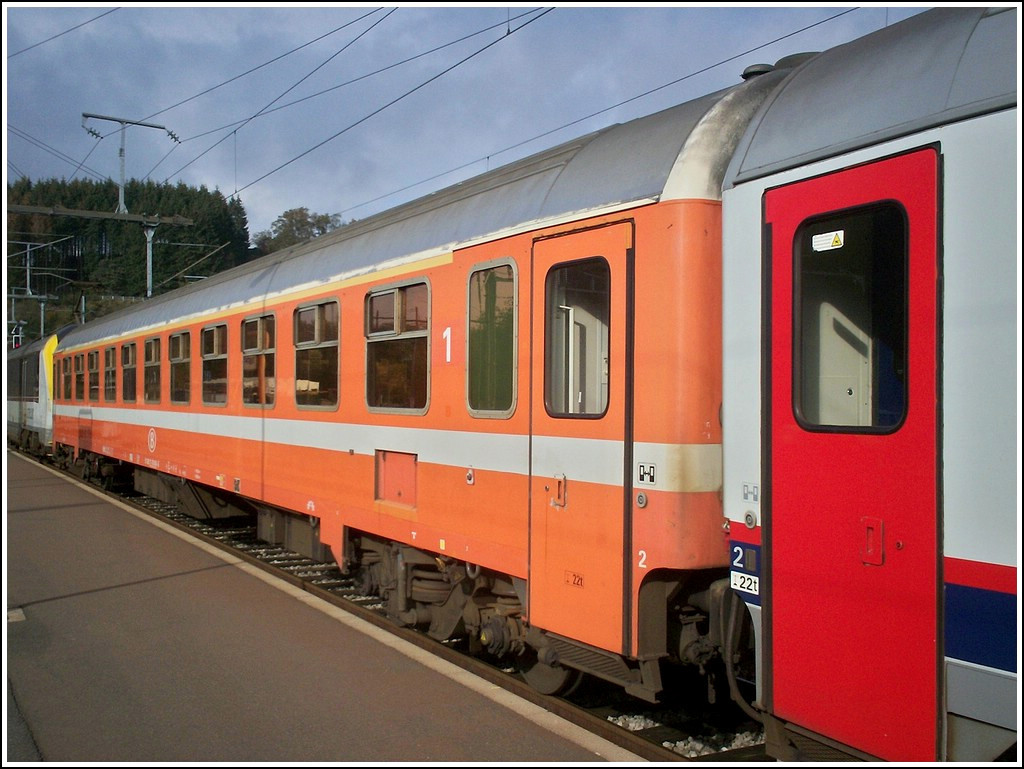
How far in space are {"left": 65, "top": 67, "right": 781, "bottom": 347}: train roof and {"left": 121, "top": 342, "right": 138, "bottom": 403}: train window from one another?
778cm

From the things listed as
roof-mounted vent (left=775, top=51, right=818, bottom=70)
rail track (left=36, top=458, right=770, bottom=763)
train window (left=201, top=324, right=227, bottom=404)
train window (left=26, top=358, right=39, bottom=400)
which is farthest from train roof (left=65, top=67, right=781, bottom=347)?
train window (left=26, top=358, right=39, bottom=400)

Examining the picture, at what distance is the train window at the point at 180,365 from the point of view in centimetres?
1318

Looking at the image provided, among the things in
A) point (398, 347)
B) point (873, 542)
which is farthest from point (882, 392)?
point (398, 347)

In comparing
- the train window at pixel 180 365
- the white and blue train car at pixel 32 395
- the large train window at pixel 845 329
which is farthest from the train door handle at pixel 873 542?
the white and blue train car at pixel 32 395

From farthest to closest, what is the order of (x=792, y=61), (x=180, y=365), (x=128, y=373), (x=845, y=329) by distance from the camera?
(x=128, y=373), (x=180, y=365), (x=792, y=61), (x=845, y=329)

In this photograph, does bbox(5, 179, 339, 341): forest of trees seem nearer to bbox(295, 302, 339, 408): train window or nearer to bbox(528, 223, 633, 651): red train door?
bbox(295, 302, 339, 408): train window

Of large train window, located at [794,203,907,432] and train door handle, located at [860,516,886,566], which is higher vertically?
large train window, located at [794,203,907,432]

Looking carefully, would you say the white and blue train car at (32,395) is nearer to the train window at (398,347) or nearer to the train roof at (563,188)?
the train roof at (563,188)

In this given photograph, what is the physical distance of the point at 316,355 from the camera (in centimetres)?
884

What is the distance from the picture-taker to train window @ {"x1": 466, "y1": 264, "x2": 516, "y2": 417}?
5.88 meters

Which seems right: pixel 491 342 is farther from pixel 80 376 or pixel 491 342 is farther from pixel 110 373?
pixel 80 376

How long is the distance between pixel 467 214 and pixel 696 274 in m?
2.41

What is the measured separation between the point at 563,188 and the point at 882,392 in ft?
7.79

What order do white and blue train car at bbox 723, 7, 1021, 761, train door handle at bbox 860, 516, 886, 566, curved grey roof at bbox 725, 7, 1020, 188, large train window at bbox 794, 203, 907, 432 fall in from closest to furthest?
white and blue train car at bbox 723, 7, 1021, 761 → curved grey roof at bbox 725, 7, 1020, 188 → train door handle at bbox 860, 516, 886, 566 → large train window at bbox 794, 203, 907, 432
